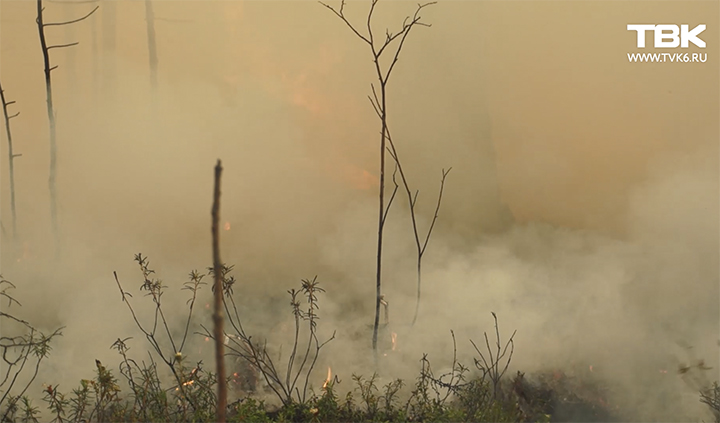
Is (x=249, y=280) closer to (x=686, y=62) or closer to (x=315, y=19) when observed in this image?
(x=315, y=19)

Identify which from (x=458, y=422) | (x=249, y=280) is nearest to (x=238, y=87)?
(x=249, y=280)

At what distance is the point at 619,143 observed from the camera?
2.45 meters

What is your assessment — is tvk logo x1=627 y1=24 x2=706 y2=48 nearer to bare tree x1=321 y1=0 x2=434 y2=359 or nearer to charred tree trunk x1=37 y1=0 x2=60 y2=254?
bare tree x1=321 y1=0 x2=434 y2=359

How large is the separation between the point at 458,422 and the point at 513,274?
746 millimetres

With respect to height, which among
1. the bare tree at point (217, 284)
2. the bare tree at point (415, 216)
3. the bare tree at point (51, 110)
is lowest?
the bare tree at point (217, 284)

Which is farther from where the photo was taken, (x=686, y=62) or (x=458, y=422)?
(x=686, y=62)

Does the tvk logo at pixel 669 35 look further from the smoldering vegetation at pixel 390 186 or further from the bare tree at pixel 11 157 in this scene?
the bare tree at pixel 11 157

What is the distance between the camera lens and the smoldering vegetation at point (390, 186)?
7.40 ft

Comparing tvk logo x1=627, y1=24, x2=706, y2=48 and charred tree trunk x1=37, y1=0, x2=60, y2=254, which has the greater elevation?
tvk logo x1=627, y1=24, x2=706, y2=48

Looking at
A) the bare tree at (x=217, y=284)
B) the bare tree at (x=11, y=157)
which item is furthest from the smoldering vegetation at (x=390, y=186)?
the bare tree at (x=217, y=284)

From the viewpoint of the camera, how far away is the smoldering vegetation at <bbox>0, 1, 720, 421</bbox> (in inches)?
88.8

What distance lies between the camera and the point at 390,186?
2.42m

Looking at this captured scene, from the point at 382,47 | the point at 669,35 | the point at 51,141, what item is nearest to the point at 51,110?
the point at 51,141

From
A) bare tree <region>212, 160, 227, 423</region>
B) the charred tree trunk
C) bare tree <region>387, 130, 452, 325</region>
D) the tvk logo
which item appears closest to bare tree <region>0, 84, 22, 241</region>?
the charred tree trunk
